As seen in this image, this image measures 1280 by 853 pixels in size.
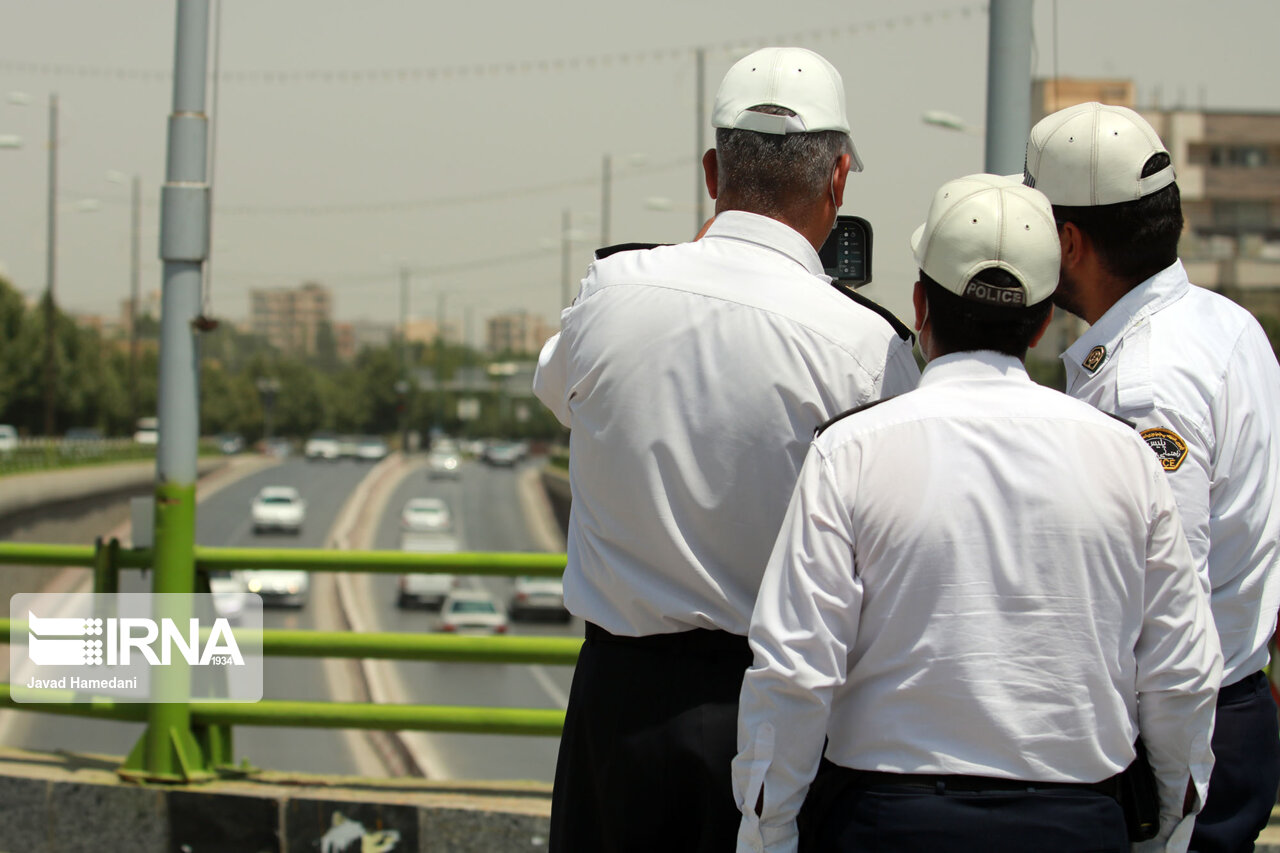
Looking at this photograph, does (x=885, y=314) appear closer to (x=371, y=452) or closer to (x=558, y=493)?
(x=558, y=493)

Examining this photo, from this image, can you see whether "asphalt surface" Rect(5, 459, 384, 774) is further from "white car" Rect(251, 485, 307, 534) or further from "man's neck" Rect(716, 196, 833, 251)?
"man's neck" Rect(716, 196, 833, 251)

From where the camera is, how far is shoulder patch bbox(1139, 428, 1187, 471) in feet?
7.72

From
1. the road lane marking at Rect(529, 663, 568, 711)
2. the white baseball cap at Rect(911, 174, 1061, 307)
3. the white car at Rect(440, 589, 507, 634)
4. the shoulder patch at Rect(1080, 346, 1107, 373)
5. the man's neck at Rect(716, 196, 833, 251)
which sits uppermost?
the man's neck at Rect(716, 196, 833, 251)

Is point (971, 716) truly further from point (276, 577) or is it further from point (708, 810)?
point (276, 577)

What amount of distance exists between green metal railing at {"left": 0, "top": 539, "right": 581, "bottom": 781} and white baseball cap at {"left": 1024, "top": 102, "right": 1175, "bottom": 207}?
2624 millimetres

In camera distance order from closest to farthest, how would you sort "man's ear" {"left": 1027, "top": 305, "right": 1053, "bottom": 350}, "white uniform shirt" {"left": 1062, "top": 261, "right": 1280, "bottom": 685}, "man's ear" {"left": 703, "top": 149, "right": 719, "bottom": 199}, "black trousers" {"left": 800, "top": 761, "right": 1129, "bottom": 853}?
"black trousers" {"left": 800, "top": 761, "right": 1129, "bottom": 853}
"man's ear" {"left": 1027, "top": 305, "right": 1053, "bottom": 350}
"white uniform shirt" {"left": 1062, "top": 261, "right": 1280, "bottom": 685}
"man's ear" {"left": 703, "top": 149, "right": 719, "bottom": 199}

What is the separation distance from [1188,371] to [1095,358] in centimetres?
18

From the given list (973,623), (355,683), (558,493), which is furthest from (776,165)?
(558,493)

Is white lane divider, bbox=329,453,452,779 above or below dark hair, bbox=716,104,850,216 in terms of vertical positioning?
below

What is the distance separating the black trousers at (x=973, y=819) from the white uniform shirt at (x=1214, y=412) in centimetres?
56

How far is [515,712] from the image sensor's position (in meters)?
4.77

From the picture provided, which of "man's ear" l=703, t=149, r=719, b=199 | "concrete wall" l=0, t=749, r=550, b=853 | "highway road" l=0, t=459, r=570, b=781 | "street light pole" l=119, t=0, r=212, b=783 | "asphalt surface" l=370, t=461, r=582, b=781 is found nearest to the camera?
"man's ear" l=703, t=149, r=719, b=199

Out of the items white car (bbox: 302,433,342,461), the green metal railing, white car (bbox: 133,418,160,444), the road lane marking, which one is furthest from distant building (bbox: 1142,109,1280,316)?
the green metal railing

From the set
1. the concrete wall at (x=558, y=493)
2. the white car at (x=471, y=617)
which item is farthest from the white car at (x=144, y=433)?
the white car at (x=471, y=617)
